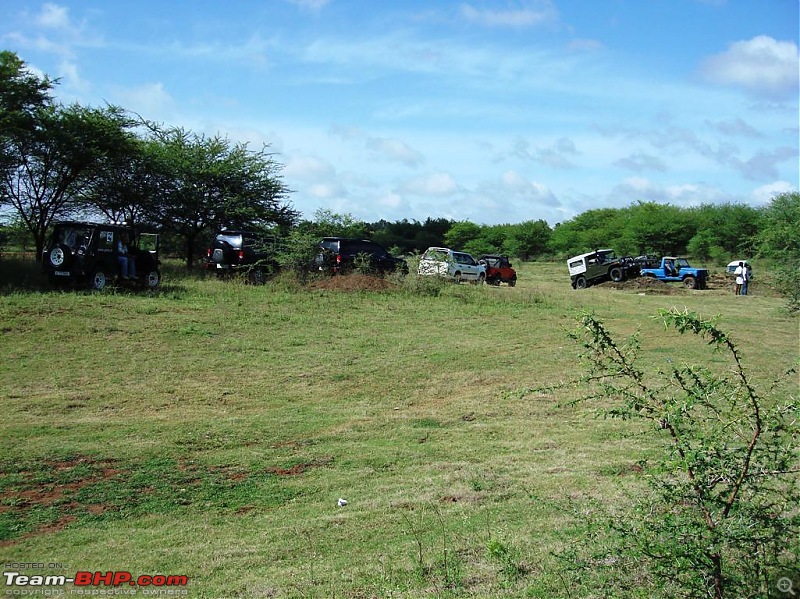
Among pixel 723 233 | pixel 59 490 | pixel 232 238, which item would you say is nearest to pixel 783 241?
pixel 232 238

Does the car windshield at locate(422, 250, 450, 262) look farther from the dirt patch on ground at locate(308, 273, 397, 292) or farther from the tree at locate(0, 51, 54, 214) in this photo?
the tree at locate(0, 51, 54, 214)

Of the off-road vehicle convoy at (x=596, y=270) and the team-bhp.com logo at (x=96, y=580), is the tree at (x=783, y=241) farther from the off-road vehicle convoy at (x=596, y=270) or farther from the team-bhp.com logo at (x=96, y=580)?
the team-bhp.com logo at (x=96, y=580)

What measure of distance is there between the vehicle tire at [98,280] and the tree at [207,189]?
9.18m

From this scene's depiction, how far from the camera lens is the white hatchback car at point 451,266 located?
23.6 meters

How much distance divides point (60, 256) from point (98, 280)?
1093 mm

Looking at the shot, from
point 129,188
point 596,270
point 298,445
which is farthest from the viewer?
point 596,270

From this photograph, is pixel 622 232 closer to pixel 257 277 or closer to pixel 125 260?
pixel 257 277

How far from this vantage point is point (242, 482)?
23.9 ft

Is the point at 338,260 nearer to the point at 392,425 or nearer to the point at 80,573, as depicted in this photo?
the point at 392,425

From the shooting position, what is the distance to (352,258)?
24.1m

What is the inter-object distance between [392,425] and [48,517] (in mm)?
4340

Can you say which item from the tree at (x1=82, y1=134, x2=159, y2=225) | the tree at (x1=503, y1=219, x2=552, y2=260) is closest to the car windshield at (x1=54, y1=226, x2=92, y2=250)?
the tree at (x1=82, y1=134, x2=159, y2=225)

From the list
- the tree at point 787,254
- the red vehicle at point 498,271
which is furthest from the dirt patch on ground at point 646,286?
the tree at point 787,254

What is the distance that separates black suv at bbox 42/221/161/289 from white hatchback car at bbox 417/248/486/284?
8833mm
